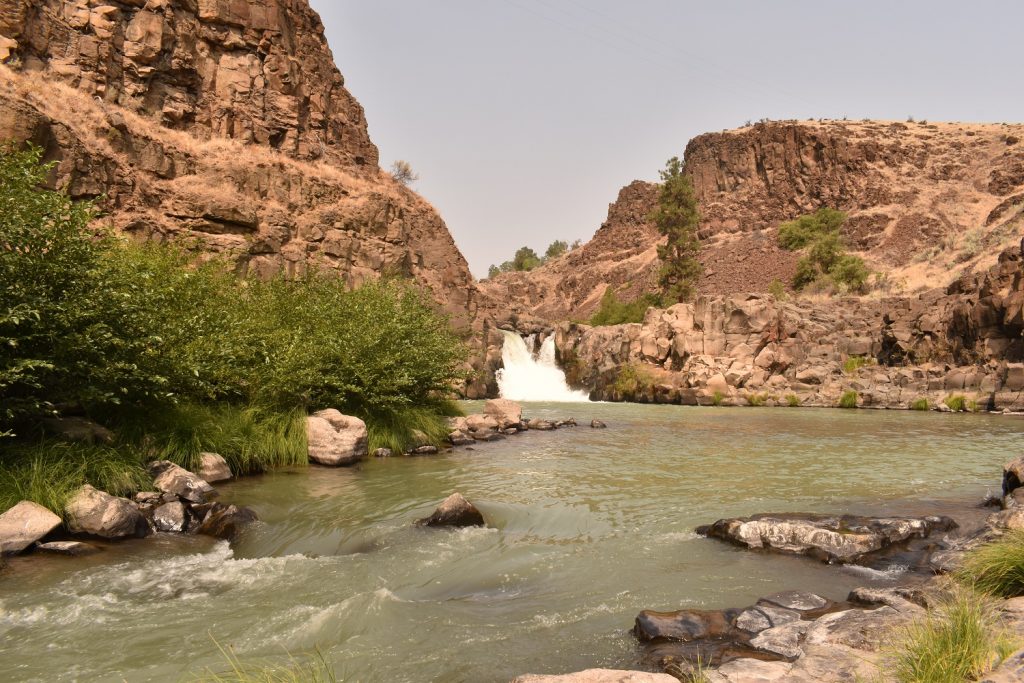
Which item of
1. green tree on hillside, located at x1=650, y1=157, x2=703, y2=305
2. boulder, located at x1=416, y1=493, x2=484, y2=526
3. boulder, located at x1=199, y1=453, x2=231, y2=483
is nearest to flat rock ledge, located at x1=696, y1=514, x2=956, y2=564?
boulder, located at x1=416, y1=493, x2=484, y2=526

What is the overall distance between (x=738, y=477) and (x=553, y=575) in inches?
304

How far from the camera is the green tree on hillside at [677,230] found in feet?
217

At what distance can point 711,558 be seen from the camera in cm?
807

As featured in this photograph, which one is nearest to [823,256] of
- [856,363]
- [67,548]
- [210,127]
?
[856,363]

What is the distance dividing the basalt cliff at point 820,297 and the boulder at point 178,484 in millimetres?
33585

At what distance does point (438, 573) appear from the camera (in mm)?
7766

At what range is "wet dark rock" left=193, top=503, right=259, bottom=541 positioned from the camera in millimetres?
9125

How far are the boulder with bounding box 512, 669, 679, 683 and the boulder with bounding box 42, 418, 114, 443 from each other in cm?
888

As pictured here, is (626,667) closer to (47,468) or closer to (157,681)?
(157,681)

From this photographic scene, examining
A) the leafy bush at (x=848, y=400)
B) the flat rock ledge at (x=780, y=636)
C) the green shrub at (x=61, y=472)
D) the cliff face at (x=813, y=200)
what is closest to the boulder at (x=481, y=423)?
the green shrub at (x=61, y=472)

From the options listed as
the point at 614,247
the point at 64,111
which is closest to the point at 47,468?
the point at 64,111

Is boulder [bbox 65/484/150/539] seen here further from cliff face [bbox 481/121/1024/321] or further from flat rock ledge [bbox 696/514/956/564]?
cliff face [bbox 481/121/1024/321]

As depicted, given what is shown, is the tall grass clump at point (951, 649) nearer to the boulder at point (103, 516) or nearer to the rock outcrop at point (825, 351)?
the boulder at point (103, 516)

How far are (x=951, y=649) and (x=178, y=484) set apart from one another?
1021 centimetres
